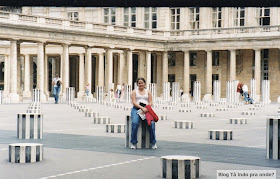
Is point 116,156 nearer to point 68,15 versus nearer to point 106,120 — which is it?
point 106,120

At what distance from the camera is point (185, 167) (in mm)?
9438

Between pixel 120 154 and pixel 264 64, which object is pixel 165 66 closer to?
pixel 264 64

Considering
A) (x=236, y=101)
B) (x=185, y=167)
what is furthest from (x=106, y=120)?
(x=236, y=101)

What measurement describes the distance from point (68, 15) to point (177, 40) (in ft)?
48.9

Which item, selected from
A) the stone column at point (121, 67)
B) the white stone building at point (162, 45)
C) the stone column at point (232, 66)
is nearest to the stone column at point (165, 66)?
the white stone building at point (162, 45)

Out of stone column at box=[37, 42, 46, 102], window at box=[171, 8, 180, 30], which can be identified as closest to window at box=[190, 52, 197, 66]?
window at box=[171, 8, 180, 30]

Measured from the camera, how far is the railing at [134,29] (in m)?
50.2

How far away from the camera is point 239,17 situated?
64750 mm

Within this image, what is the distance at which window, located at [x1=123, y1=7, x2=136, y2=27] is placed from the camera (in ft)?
227

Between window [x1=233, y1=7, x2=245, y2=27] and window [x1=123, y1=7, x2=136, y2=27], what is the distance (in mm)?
12250

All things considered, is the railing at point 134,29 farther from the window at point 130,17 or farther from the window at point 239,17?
the window at point 130,17

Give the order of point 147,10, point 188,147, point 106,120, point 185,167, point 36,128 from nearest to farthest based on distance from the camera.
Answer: point 185,167 < point 188,147 < point 36,128 < point 106,120 < point 147,10

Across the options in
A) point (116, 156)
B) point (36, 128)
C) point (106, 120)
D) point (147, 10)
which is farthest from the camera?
point (147, 10)

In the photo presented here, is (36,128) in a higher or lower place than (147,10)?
lower
